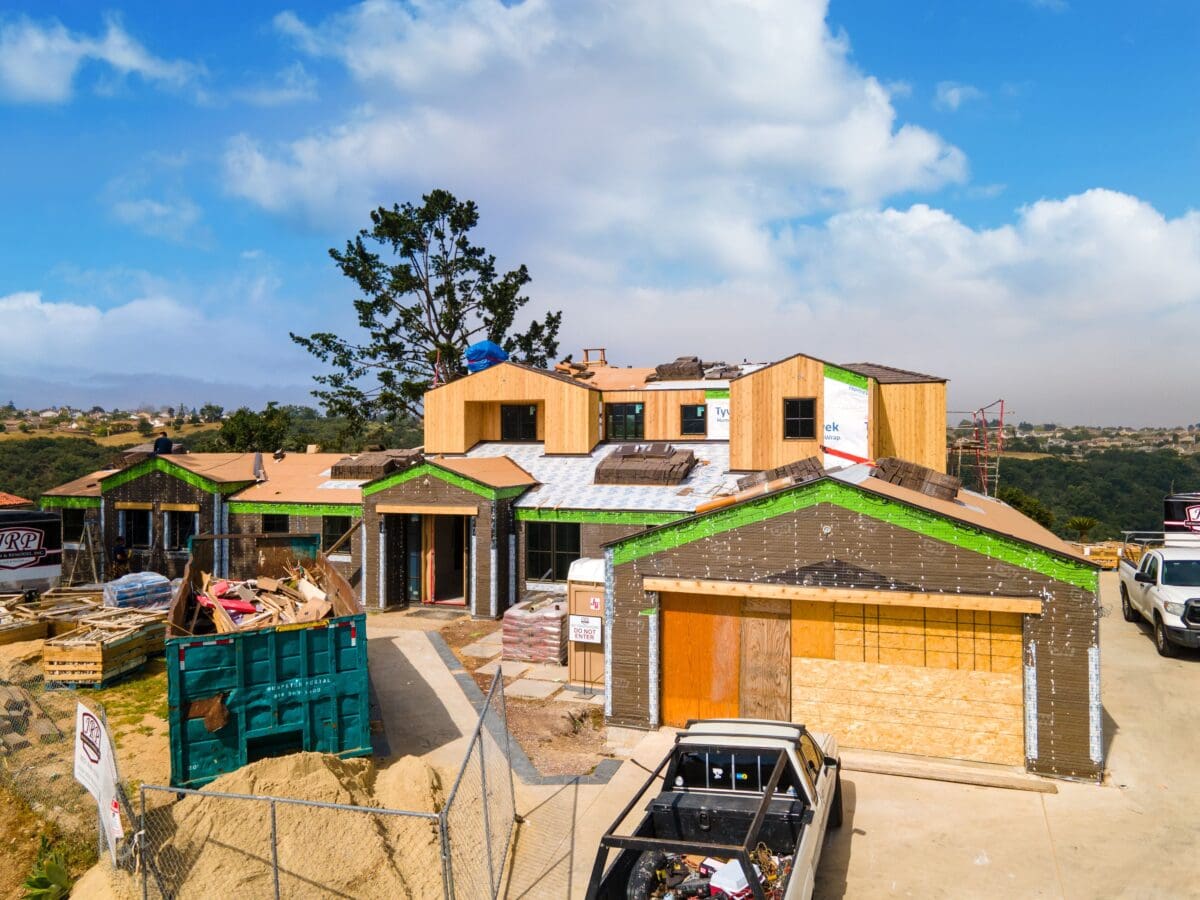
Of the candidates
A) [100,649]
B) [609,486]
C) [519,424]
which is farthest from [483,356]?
[100,649]

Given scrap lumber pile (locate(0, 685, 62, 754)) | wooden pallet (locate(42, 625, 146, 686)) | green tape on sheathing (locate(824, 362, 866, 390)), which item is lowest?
scrap lumber pile (locate(0, 685, 62, 754))

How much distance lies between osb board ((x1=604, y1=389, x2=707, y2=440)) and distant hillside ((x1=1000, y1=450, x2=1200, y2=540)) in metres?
30.9

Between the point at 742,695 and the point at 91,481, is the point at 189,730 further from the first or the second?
the point at 91,481

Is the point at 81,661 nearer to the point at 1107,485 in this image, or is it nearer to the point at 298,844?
the point at 298,844

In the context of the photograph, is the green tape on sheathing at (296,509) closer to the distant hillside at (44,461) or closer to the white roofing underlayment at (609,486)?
the white roofing underlayment at (609,486)

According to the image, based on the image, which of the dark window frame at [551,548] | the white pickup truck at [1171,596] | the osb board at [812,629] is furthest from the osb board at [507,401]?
the white pickup truck at [1171,596]

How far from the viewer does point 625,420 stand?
30.0 metres

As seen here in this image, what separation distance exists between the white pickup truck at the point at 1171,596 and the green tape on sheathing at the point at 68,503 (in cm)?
3286

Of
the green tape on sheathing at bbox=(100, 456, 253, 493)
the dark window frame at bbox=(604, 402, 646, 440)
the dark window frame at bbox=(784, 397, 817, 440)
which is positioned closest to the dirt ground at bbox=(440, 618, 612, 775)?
the dark window frame at bbox=(784, 397, 817, 440)

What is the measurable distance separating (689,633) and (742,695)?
1.29m

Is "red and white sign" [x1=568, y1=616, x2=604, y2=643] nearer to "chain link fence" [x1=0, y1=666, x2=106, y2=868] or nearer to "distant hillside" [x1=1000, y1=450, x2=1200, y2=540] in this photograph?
"chain link fence" [x1=0, y1=666, x2=106, y2=868]

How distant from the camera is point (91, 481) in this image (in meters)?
28.9

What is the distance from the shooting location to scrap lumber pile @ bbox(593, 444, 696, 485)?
75.8ft

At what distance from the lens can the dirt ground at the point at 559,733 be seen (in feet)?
37.9
